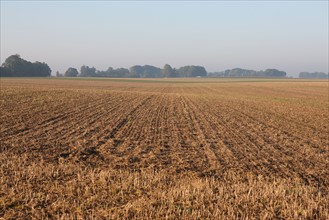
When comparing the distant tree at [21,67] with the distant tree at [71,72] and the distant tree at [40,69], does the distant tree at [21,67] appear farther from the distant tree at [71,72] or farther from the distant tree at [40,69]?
the distant tree at [71,72]

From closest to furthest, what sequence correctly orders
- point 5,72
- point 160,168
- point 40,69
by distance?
point 160,168 → point 5,72 → point 40,69

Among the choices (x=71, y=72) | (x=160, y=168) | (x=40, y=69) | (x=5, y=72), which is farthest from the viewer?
(x=71, y=72)

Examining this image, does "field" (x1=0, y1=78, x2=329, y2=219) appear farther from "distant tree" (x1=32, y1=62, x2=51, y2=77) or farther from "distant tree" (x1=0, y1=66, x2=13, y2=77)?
"distant tree" (x1=32, y1=62, x2=51, y2=77)

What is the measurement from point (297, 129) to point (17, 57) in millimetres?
129845

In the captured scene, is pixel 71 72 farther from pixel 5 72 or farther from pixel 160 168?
pixel 160 168

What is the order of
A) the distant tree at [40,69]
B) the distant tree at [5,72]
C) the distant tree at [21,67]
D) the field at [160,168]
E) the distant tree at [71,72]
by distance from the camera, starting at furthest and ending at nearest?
Answer: the distant tree at [71,72] → the distant tree at [40,69] → the distant tree at [21,67] → the distant tree at [5,72] → the field at [160,168]

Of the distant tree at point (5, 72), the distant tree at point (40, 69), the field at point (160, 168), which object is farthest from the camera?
the distant tree at point (40, 69)

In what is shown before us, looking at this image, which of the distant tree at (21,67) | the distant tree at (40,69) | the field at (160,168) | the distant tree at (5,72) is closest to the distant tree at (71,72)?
the distant tree at (40,69)

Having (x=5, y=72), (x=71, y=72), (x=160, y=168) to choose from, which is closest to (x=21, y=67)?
(x=5, y=72)

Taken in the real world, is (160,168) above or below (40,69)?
below

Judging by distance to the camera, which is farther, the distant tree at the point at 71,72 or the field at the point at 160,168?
the distant tree at the point at 71,72

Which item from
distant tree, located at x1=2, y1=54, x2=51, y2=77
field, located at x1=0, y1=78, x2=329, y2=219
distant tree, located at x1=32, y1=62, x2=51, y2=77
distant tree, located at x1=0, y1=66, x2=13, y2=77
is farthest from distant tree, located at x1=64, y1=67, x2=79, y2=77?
field, located at x1=0, y1=78, x2=329, y2=219

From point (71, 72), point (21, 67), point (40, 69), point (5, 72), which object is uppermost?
point (21, 67)

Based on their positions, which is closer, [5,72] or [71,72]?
[5,72]
